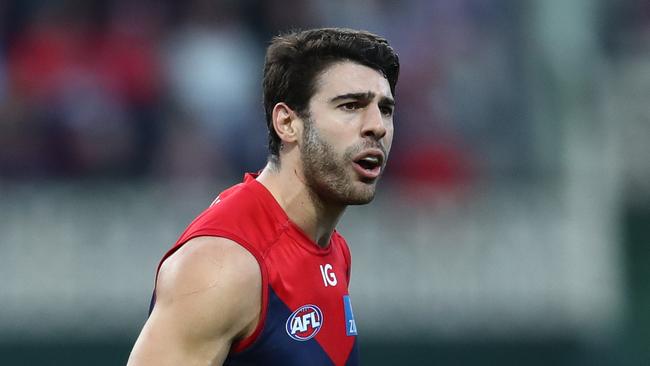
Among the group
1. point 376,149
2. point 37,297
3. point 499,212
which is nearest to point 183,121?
point 37,297

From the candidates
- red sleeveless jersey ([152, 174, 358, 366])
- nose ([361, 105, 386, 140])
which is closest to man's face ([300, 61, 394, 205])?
nose ([361, 105, 386, 140])

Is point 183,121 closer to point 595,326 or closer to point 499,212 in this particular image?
point 499,212

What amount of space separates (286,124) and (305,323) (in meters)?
0.73

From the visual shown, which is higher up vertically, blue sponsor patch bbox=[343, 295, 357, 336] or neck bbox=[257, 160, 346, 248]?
neck bbox=[257, 160, 346, 248]

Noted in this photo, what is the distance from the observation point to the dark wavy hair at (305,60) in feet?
15.9

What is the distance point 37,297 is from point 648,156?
5.79m

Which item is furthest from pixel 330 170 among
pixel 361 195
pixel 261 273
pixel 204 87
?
pixel 204 87

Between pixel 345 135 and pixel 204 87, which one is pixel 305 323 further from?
pixel 204 87

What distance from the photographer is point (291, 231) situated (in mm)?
4805

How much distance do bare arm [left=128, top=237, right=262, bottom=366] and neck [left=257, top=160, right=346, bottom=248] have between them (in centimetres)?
54

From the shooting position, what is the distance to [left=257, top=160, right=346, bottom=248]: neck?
4.88 metres

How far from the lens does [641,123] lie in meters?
12.8

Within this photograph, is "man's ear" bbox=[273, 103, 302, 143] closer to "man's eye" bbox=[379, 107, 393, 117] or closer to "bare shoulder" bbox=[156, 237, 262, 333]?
"man's eye" bbox=[379, 107, 393, 117]

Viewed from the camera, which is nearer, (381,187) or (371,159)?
(371,159)
